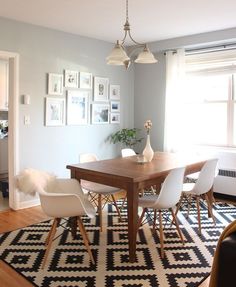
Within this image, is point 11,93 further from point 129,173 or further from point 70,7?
point 129,173

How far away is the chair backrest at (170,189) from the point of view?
2826 mm

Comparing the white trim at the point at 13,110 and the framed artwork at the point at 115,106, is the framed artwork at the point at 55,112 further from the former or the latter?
the framed artwork at the point at 115,106

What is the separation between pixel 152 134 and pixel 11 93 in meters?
2.56

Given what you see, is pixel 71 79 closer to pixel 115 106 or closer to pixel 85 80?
→ pixel 85 80

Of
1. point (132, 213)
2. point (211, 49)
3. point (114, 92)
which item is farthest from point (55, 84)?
point (132, 213)

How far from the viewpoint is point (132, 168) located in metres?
3.13

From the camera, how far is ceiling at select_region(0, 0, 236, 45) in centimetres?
339

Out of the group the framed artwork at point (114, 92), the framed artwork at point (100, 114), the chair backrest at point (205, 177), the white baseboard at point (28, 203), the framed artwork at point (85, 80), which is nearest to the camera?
the chair backrest at point (205, 177)

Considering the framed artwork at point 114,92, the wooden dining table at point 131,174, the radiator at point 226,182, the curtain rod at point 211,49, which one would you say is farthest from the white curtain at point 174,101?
the wooden dining table at point 131,174

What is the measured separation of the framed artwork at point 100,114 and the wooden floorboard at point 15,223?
5.57 feet

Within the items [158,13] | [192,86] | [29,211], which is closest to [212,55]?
[192,86]

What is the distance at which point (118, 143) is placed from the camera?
5.66 meters

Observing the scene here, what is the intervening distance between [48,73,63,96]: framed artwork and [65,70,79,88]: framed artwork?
4.3 inches

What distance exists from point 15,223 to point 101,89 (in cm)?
253
